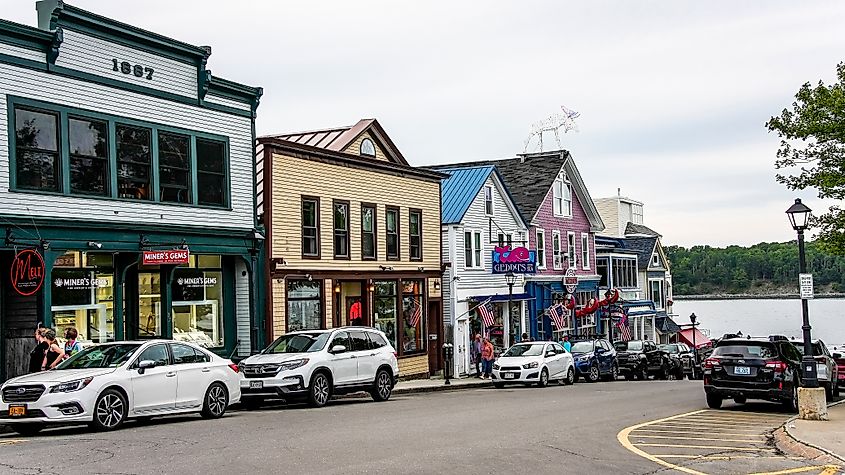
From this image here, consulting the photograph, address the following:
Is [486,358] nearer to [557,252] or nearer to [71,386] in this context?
[557,252]

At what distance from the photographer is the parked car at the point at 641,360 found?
136ft

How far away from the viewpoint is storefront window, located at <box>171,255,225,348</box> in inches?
1035

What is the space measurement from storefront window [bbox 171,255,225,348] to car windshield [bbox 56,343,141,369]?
8281mm

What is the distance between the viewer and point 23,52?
21.6 m

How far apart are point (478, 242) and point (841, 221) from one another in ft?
64.9

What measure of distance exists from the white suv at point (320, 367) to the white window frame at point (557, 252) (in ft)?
83.6

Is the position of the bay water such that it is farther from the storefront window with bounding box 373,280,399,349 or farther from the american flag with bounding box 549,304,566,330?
the storefront window with bounding box 373,280,399,349

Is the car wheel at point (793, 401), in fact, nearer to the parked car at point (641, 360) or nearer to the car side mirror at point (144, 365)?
the car side mirror at point (144, 365)

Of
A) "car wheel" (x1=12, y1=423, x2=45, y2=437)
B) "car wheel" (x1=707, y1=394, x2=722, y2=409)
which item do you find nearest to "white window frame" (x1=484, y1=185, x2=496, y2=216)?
"car wheel" (x1=707, y1=394, x2=722, y2=409)

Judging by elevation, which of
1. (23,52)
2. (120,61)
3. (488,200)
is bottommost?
(488,200)

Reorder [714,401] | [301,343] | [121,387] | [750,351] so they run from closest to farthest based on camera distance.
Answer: [121,387] → [750,351] → [714,401] → [301,343]

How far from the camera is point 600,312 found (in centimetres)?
5544

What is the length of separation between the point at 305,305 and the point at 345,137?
20.1ft

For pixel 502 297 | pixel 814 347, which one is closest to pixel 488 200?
pixel 502 297
